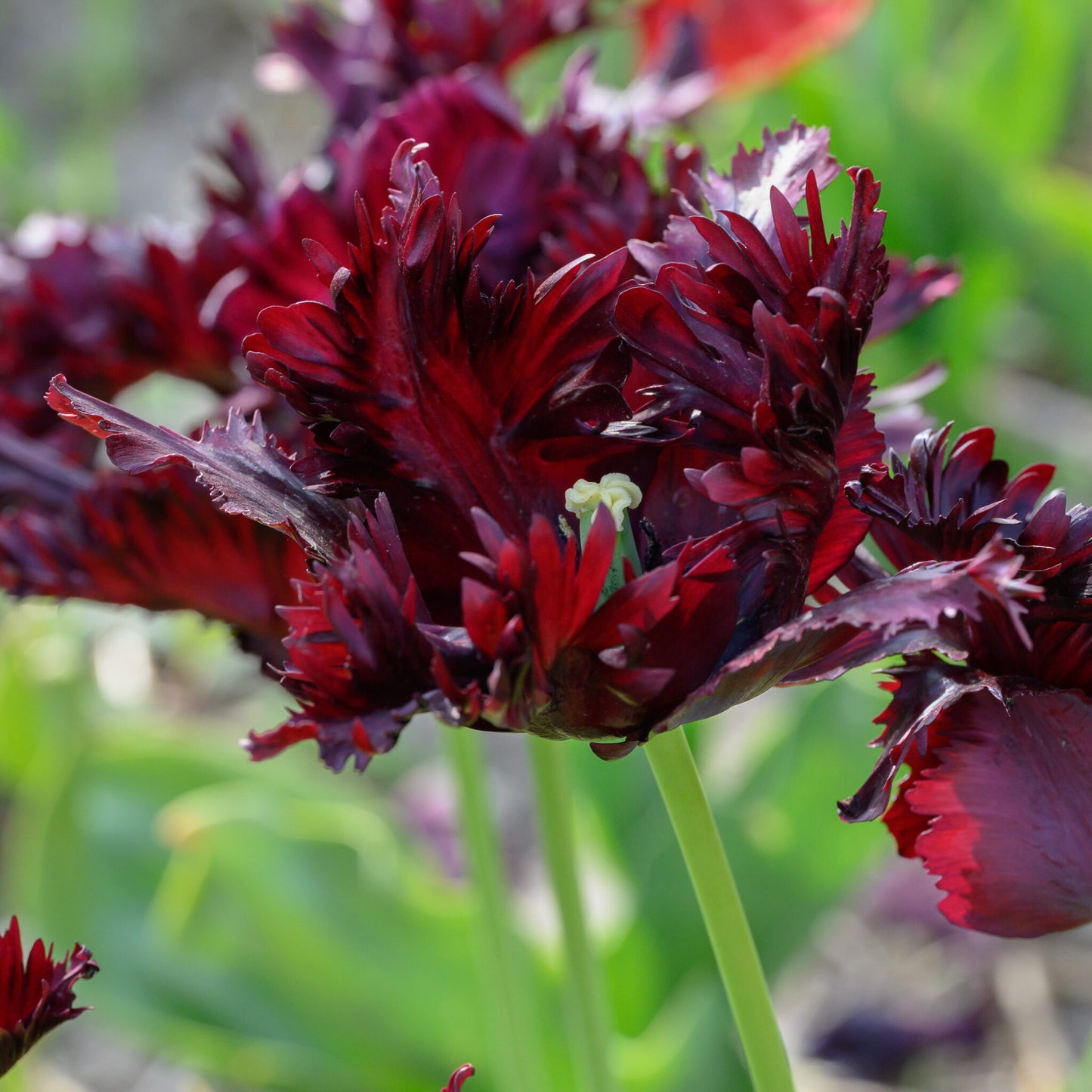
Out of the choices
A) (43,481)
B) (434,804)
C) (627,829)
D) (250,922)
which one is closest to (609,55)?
(434,804)

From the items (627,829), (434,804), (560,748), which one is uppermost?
(434,804)

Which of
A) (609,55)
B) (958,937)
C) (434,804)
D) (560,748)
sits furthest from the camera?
(609,55)

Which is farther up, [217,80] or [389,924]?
[217,80]

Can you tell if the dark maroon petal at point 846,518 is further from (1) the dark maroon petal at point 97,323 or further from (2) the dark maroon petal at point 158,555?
(1) the dark maroon petal at point 97,323

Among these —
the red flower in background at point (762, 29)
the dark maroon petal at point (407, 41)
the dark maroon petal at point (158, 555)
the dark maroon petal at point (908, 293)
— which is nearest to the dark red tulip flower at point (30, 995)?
the dark maroon petal at point (158, 555)

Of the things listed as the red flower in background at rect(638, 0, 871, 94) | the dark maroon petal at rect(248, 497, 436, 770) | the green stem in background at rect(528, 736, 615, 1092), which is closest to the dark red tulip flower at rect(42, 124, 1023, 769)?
the dark maroon petal at rect(248, 497, 436, 770)

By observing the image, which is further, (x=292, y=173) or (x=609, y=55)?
(x=609, y=55)

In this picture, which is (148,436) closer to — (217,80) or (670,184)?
(670,184)
